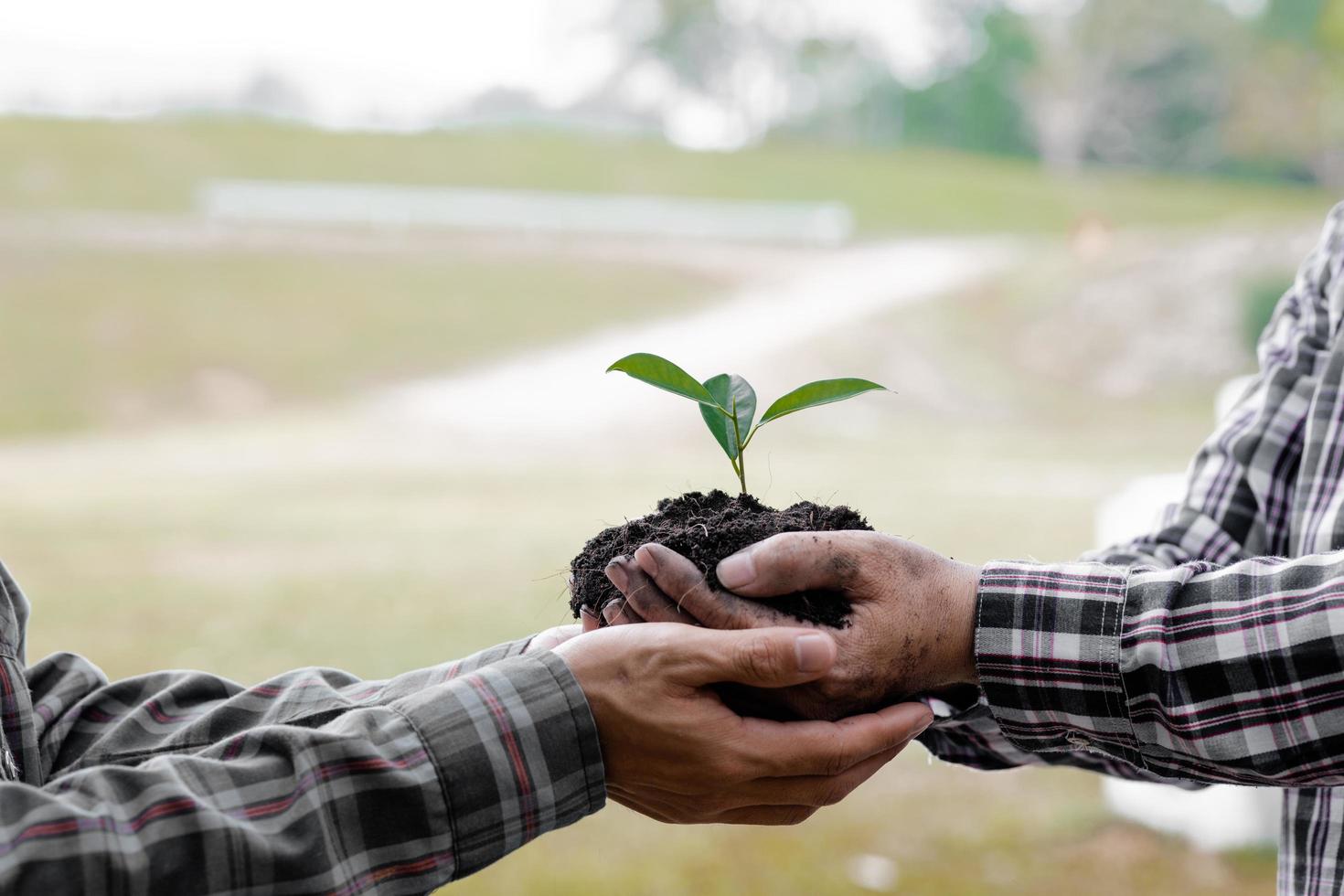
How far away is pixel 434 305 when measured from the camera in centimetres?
1216

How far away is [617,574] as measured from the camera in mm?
1114

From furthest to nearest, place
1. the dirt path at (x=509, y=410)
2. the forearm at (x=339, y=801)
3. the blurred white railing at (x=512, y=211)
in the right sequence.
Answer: the blurred white railing at (x=512, y=211)
the dirt path at (x=509, y=410)
the forearm at (x=339, y=801)

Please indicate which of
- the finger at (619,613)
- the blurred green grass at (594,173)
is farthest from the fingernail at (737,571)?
the blurred green grass at (594,173)

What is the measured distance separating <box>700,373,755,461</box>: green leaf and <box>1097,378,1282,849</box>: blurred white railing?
1753 millimetres

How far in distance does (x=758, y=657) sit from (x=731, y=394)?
12.6 inches

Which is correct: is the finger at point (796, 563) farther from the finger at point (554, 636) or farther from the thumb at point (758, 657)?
the finger at point (554, 636)

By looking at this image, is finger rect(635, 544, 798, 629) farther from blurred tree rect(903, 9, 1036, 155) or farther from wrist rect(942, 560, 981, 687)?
blurred tree rect(903, 9, 1036, 155)

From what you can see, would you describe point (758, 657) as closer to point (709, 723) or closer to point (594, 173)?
point (709, 723)

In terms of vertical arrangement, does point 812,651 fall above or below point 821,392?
below

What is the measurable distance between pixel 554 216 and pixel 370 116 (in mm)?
5314

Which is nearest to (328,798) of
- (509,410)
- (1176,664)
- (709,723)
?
(709,723)

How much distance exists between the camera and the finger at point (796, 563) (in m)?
1.05

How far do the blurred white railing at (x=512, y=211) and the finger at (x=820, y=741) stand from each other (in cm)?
1403

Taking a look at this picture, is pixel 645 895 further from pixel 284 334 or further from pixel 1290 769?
pixel 284 334
